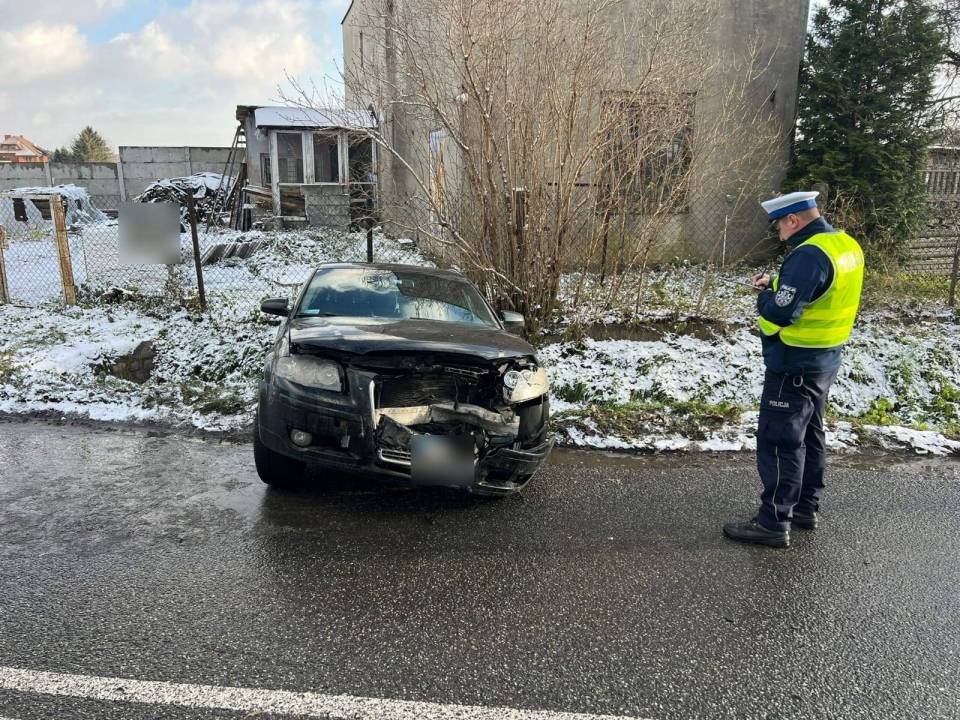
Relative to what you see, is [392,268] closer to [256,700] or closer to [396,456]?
[396,456]

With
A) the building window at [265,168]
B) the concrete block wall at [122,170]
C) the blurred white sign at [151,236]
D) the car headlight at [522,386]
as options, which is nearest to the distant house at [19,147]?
the concrete block wall at [122,170]

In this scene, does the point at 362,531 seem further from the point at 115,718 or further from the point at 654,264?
the point at 654,264

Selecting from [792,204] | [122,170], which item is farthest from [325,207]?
[792,204]

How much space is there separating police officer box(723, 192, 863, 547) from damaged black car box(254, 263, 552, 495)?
1.32 meters

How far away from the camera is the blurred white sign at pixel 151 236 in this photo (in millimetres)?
9172

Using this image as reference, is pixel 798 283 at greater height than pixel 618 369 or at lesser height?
greater

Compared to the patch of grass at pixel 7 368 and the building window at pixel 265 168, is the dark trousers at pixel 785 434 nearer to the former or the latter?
the patch of grass at pixel 7 368

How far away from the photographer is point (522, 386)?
4004mm

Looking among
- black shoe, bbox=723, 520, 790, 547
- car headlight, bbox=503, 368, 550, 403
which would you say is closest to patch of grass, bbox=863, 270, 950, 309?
black shoe, bbox=723, 520, 790, 547

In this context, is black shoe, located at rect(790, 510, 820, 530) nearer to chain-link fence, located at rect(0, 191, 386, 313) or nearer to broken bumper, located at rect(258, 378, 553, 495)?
broken bumper, located at rect(258, 378, 553, 495)

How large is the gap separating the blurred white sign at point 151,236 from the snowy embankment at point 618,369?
0.88 metres

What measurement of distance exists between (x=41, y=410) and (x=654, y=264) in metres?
6.83

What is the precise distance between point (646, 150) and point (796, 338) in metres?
4.20

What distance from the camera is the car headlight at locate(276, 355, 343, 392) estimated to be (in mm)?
3750
